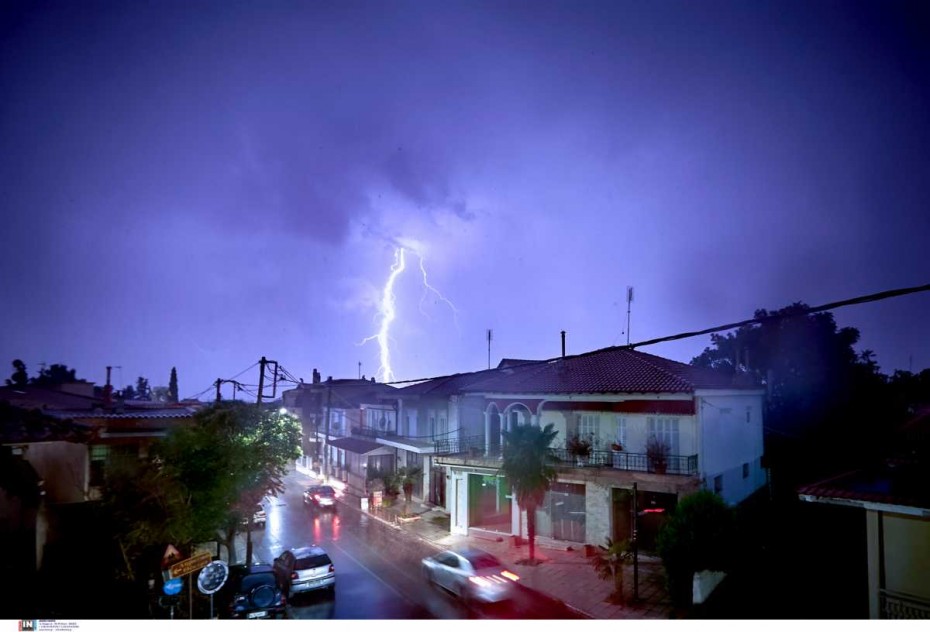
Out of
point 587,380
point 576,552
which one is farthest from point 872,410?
point 576,552

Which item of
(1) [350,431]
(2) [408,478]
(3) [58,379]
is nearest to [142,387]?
(3) [58,379]

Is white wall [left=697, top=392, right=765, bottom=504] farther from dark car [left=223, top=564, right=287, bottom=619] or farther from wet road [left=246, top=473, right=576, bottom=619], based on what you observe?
dark car [left=223, top=564, right=287, bottom=619]

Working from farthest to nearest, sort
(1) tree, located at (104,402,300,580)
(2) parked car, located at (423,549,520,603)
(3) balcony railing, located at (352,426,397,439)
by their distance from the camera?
(3) balcony railing, located at (352,426,397,439) → (2) parked car, located at (423,549,520,603) → (1) tree, located at (104,402,300,580)

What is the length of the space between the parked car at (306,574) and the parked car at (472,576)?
3.11 m

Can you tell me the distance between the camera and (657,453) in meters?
17.2

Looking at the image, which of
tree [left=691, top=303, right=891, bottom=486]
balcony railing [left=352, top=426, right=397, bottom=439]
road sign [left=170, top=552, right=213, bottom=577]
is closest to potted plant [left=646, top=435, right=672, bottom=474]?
tree [left=691, top=303, right=891, bottom=486]

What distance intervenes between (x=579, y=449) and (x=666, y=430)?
10.8ft

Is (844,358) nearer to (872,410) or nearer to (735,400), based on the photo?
(872,410)

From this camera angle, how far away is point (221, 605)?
1212cm

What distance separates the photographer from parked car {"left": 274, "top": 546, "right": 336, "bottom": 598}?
13.9m

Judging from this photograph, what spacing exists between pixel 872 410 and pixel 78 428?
34.1 m

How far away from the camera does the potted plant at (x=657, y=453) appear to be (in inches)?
663

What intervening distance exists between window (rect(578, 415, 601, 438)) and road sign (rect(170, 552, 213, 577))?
14030 mm
